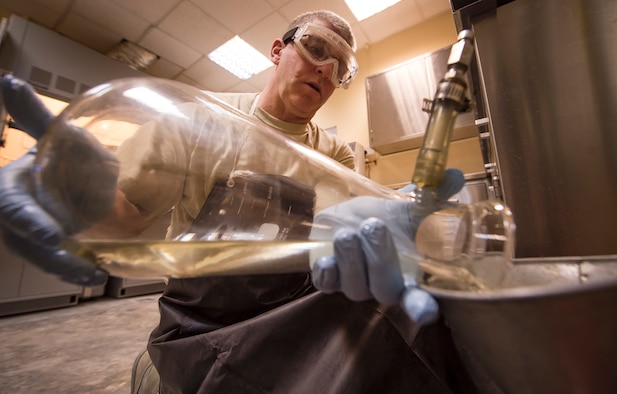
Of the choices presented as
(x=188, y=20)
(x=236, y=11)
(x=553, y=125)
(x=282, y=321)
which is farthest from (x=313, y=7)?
(x=282, y=321)

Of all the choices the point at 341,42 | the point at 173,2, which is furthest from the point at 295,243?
the point at 173,2

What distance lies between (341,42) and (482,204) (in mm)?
776

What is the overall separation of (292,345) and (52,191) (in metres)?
0.43

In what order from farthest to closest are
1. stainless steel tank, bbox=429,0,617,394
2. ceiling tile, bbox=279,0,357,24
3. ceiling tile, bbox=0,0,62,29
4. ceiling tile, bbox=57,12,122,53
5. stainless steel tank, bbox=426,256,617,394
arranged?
1. ceiling tile, bbox=57,12,122,53
2. ceiling tile, bbox=0,0,62,29
3. ceiling tile, bbox=279,0,357,24
4. stainless steel tank, bbox=429,0,617,394
5. stainless steel tank, bbox=426,256,617,394

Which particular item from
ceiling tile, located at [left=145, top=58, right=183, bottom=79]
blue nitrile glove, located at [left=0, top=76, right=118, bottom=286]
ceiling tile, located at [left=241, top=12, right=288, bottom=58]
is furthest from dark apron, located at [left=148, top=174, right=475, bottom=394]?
ceiling tile, located at [left=145, top=58, right=183, bottom=79]

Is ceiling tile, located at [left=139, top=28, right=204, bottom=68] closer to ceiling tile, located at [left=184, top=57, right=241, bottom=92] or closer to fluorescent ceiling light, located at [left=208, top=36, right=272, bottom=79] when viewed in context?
ceiling tile, located at [left=184, top=57, right=241, bottom=92]

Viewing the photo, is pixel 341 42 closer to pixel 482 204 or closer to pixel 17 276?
pixel 482 204

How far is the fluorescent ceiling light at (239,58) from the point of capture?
258 cm

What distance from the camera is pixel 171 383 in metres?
0.52

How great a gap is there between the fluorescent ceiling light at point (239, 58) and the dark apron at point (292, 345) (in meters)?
2.64

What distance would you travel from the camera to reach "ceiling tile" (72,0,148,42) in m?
2.23

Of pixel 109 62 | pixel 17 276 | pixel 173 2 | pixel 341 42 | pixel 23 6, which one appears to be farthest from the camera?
pixel 109 62

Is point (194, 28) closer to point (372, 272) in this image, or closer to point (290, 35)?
point (290, 35)

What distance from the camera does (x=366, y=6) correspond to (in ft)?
6.98
